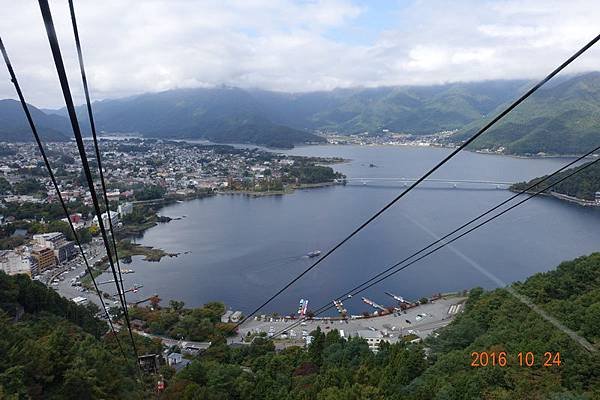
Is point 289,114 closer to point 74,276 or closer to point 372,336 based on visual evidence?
point 74,276

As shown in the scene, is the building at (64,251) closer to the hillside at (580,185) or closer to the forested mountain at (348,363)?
the forested mountain at (348,363)

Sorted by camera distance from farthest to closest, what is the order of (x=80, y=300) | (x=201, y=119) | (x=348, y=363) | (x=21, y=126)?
(x=201, y=119) → (x=21, y=126) → (x=80, y=300) → (x=348, y=363)

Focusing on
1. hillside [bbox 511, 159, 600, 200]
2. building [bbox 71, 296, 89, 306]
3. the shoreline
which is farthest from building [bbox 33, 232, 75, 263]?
hillside [bbox 511, 159, 600, 200]

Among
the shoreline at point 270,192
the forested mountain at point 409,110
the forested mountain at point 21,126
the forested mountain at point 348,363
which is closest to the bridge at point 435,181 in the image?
the shoreline at point 270,192

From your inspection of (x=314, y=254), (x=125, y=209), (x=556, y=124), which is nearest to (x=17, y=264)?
(x=125, y=209)

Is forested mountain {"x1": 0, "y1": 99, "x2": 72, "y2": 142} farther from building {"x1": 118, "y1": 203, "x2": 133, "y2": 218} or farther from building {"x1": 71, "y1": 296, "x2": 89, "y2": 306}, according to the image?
building {"x1": 71, "y1": 296, "x2": 89, "y2": 306}

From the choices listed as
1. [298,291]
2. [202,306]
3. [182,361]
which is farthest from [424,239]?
[182,361]
